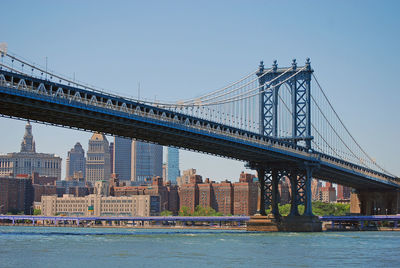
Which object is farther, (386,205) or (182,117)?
(386,205)

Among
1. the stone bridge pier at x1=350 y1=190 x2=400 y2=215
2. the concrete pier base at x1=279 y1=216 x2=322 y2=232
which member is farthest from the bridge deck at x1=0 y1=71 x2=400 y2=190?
the stone bridge pier at x1=350 y1=190 x2=400 y2=215

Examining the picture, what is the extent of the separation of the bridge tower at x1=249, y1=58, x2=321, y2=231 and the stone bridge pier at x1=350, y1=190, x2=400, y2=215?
151ft

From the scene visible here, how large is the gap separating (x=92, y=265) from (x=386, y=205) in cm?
10893

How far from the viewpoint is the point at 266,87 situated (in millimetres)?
105062

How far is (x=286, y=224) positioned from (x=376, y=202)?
177 feet

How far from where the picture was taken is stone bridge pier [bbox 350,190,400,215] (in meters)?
146

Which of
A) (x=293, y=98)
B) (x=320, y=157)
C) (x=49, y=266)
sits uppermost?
(x=293, y=98)

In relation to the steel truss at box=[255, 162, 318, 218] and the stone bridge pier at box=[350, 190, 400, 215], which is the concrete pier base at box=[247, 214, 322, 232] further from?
the stone bridge pier at box=[350, 190, 400, 215]

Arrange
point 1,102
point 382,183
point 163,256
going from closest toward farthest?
1. point 163,256
2. point 1,102
3. point 382,183

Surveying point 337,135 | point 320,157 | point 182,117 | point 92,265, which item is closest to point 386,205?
point 337,135

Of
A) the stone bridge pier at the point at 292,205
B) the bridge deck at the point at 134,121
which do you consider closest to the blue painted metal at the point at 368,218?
the bridge deck at the point at 134,121

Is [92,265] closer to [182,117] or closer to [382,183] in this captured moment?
[182,117]

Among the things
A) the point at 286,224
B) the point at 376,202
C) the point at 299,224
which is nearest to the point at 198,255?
the point at 299,224

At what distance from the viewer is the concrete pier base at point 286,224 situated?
100062mm
